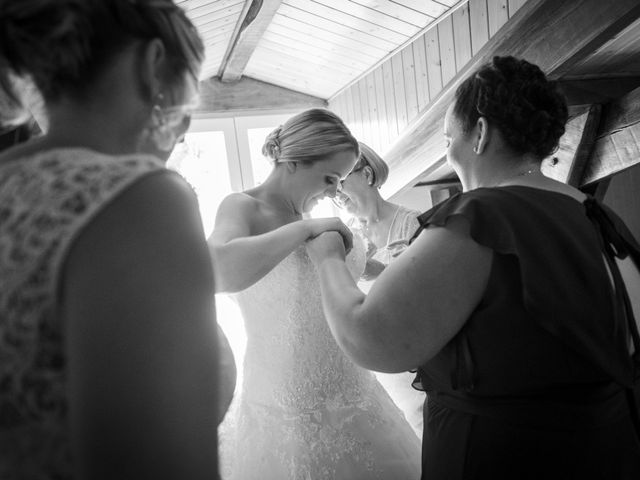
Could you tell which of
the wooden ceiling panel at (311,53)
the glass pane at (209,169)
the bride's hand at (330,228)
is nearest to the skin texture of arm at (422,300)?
the bride's hand at (330,228)

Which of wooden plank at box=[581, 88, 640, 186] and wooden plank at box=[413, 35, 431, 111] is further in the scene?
wooden plank at box=[413, 35, 431, 111]

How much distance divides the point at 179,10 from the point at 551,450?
83 centimetres

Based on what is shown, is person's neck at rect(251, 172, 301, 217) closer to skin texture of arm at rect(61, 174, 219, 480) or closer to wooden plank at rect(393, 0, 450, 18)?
skin texture of arm at rect(61, 174, 219, 480)

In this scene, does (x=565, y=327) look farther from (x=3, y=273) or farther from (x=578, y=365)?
(x=3, y=273)

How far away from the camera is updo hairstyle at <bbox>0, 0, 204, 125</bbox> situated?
0.50 m

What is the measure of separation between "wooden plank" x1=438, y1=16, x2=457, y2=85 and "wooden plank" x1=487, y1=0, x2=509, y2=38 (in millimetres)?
511

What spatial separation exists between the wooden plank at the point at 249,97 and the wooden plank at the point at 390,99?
1304mm

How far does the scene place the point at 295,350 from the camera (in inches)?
64.0

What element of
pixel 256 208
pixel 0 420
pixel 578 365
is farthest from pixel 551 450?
pixel 256 208

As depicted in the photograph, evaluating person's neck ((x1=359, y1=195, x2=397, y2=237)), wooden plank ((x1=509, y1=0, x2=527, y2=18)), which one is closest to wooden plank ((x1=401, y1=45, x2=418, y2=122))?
person's neck ((x1=359, y1=195, x2=397, y2=237))

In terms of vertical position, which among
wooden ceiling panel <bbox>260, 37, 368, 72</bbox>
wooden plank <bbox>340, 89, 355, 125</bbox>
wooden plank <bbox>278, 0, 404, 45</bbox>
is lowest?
wooden plank <bbox>340, 89, 355, 125</bbox>

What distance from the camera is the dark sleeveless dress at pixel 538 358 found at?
0.94 m

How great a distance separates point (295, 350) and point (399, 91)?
3309 millimetres

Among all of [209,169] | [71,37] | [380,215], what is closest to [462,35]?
[380,215]
